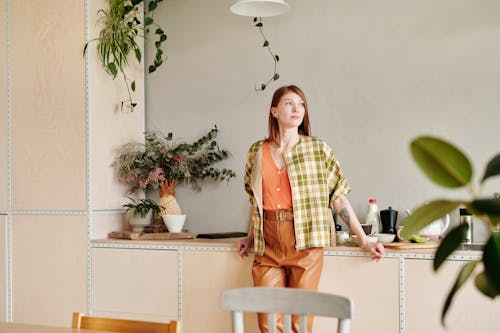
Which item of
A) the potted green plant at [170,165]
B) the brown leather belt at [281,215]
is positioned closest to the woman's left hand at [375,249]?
the brown leather belt at [281,215]

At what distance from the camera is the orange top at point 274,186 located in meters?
3.01

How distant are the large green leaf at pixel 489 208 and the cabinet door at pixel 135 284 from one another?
10.0 feet

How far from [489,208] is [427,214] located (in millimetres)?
103

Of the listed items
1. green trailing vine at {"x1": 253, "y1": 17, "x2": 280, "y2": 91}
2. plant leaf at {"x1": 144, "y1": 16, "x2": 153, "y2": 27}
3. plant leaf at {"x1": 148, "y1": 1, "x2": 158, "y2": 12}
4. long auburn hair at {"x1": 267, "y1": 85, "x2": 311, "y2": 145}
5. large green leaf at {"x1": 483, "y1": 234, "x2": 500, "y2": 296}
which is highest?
plant leaf at {"x1": 148, "y1": 1, "x2": 158, "y2": 12}

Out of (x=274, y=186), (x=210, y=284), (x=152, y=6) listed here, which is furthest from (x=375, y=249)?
(x=152, y=6)

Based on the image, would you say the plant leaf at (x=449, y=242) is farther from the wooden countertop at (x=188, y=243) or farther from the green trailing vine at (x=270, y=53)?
the green trailing vine at (x=270, y=53)

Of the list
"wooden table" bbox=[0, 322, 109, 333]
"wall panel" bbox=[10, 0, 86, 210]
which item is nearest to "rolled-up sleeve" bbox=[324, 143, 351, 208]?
"wooden table" bbox=[0, 322, 109, 333]

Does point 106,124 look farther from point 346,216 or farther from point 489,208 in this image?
point 489,208

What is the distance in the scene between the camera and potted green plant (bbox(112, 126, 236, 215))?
155 inches

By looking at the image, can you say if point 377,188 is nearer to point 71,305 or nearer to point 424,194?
point 424,194

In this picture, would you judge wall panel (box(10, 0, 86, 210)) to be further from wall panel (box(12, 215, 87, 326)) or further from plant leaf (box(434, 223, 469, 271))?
plant leaf (box(434, 223, 469, 271))

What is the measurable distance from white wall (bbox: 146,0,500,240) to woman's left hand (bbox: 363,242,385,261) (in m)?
0.52

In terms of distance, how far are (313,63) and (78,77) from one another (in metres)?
1.39

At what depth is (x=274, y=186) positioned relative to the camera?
3043 millimetres
